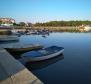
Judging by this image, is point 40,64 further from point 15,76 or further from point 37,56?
point 15,76

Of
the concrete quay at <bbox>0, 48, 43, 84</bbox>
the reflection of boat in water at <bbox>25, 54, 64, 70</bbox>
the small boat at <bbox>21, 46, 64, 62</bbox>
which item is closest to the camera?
the concrete quay at <bbox>0, 48, 43, 84</bbox>

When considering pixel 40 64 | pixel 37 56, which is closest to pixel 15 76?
pixel 37 56

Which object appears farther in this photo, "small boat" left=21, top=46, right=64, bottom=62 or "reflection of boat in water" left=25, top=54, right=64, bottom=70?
"small boat" left=21, top=46, right=64, bottom=62

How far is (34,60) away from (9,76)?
28.2ft

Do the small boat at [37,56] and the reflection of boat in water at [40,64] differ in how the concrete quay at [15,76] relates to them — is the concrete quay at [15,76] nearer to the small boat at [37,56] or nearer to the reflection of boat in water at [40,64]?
the reflection of boat in water at [40,64]

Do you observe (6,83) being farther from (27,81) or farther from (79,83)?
(79,83)

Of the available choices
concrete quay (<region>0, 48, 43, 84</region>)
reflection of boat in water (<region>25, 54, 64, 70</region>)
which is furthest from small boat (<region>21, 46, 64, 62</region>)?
concrete quay (<region>0, 48, 43, 84</region>)

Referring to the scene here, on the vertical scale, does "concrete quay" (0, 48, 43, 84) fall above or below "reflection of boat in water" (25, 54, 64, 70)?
above

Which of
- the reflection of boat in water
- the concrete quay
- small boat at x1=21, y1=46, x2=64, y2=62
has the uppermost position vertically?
the concrete quay

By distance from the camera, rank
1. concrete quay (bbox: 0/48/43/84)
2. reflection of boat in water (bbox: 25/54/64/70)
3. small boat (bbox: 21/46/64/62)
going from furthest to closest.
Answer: small boat (bbox: 21/46/64/62) < reflection of boat in water (bbox: 25/54/64/70) < concrete quay (bbox: 0/48/43/84)

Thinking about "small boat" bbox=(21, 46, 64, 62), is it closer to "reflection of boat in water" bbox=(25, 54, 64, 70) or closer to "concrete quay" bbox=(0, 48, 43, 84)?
"reflection of boat in water" bbox=(25, 54, 64, 70)

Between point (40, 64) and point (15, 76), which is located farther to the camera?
point (40, 64)

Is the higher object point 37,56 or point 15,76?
point 15,76

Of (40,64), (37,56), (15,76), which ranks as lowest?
(40,64)
